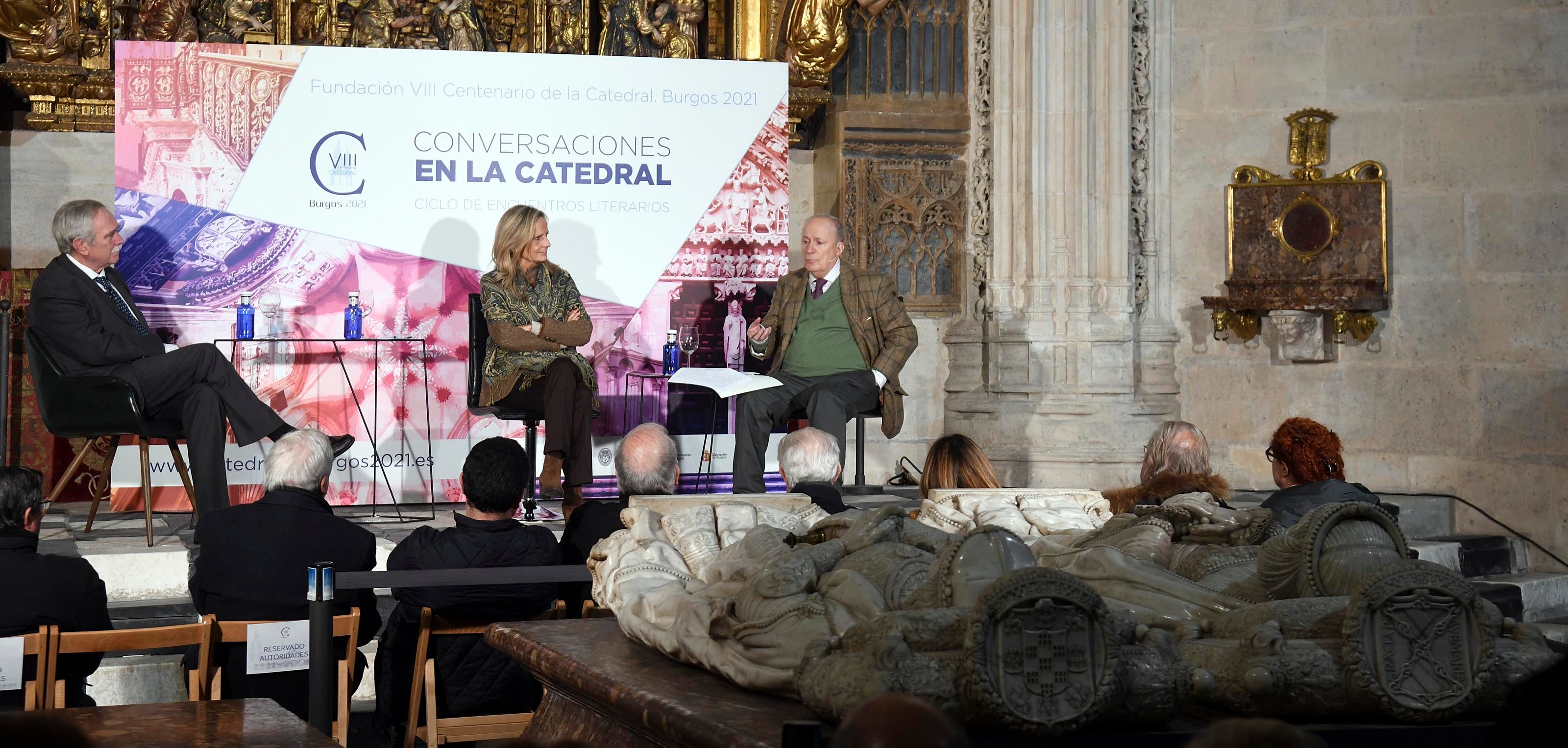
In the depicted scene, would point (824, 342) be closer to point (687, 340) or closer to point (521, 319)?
point (687, 340)

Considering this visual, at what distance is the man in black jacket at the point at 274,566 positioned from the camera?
12.3 feet

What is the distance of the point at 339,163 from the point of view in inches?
281

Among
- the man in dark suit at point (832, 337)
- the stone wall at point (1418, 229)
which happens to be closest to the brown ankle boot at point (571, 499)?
the man in dark suit at point (832, 337)

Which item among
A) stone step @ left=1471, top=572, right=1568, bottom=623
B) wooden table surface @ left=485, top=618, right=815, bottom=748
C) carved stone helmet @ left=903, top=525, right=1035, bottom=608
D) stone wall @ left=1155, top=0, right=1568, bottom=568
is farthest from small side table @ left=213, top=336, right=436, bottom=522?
carved stone helmet @ left=903, top=525, right=1035, bottom=608

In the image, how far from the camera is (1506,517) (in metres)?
7.49

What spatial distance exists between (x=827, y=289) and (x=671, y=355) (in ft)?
2.52

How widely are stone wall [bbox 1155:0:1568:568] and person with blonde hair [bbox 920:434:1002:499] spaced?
3918 millimetres

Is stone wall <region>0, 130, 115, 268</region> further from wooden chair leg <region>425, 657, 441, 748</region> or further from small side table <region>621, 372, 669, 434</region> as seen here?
wooden chair leg <region>425, 657, 441, 748</region>

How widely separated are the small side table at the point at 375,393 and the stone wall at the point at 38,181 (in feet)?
6.04

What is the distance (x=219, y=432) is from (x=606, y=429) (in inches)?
85.5

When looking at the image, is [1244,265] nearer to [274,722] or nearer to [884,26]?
[884,26]

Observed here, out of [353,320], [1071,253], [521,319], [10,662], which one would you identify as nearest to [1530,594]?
[1071,253]

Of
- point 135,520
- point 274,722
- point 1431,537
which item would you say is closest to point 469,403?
point 135,520

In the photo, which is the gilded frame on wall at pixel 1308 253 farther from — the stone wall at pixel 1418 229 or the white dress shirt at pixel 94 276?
the white dress shirt at pixel 94 276
